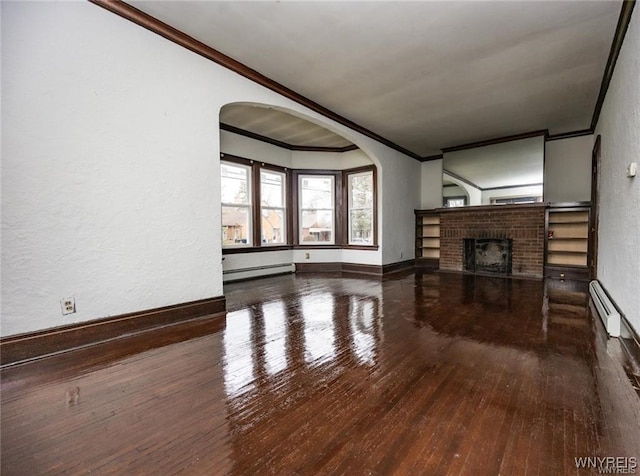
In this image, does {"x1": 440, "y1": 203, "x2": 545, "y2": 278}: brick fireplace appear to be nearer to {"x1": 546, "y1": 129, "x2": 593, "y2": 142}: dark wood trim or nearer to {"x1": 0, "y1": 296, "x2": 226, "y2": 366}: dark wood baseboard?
{"x1": 546, "y1": 129, "x2": 593, "y2": 142}: dark wood trim

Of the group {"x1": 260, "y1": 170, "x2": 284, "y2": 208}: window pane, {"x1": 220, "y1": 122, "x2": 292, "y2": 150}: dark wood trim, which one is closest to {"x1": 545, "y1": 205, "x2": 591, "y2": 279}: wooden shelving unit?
{"x1": 260, "y1": 170, "x2": 284, "y2": 208}: window pane

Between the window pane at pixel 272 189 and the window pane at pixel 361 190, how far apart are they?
1.60 m

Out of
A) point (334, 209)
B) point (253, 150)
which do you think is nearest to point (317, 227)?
point (334, 209)

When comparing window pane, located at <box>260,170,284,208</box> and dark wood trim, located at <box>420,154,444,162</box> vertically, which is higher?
dark wood trim, located at <box>420,154,444,162</box>

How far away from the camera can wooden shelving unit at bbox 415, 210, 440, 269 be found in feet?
24.4

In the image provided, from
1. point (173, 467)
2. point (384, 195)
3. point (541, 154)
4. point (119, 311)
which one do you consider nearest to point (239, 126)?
point (384, 195)

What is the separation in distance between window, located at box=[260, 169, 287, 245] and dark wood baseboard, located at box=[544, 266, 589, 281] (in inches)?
210

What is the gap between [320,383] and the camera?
1.91 metres

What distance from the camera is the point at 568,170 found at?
5.92 metres

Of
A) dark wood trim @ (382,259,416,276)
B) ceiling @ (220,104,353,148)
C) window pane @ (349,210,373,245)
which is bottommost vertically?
dark wood trim @ (382,259,416,276)

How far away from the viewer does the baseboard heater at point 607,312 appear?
263 cm

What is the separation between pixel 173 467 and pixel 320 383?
910 mm

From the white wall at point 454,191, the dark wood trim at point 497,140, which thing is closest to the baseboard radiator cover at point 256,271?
the white wall at point 454,191

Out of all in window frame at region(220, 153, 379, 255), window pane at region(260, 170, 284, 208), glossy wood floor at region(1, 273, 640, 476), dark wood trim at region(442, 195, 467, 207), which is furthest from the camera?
dark wood trim at region(442, 195, 467, 207)
